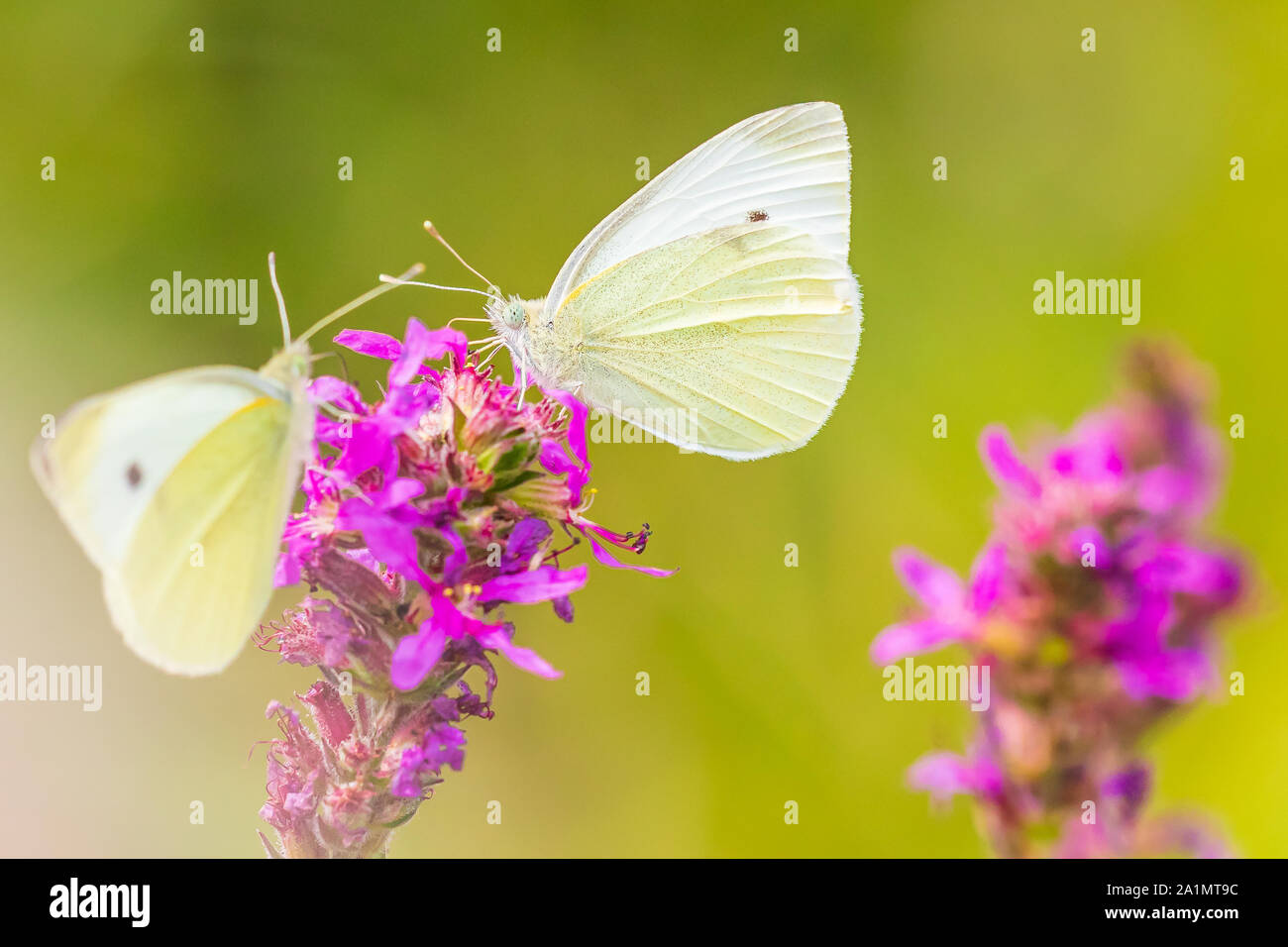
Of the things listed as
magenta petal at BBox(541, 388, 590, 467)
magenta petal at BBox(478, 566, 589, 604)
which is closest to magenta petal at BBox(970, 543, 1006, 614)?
magenta petal at BBox(541, 388, 590, 467)

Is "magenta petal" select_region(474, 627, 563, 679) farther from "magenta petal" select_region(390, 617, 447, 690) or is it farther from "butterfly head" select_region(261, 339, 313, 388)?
"butterfly head" select_region(261, 339, 313, 388)

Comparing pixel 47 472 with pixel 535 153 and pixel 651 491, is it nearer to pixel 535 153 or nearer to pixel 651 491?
pixel 651 491

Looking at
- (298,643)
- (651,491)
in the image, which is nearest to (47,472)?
(298,643)

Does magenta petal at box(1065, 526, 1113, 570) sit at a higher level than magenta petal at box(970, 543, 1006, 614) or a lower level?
higher

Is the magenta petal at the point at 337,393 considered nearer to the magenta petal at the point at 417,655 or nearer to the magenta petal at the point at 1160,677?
the magenta petal at the point at 417,655

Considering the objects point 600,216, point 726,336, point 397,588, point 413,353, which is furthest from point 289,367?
point 600,216

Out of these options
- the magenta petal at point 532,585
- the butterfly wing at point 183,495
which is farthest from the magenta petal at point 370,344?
the magenta petal at point 532,585
